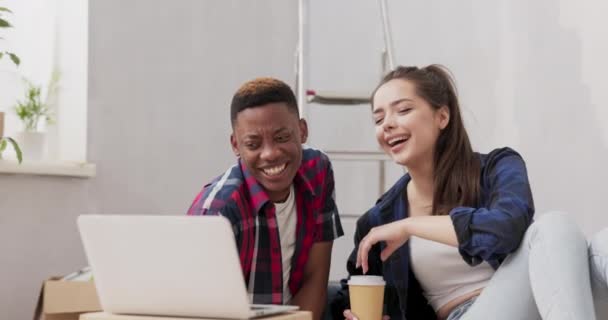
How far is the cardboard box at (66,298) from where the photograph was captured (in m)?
2.58

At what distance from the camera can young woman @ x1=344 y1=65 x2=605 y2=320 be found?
186 cm

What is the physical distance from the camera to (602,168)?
3195 millimetres

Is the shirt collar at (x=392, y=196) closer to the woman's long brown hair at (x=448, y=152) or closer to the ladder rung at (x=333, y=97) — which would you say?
the woman's long brown hair at (x=448, y=152)

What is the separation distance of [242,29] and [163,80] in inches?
17.5

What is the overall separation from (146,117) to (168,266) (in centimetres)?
194

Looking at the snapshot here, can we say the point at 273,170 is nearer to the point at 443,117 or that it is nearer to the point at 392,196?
the point at 392,196

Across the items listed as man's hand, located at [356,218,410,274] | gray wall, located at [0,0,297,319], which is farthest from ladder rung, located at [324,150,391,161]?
man's hand, located at [356,218,410,274]

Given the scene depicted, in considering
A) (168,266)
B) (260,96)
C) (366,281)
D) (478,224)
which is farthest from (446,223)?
(168,266)

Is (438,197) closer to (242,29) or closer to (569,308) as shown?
(569,308)

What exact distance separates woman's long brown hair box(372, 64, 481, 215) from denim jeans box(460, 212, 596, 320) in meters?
0.28

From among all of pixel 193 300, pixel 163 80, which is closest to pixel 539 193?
pixel 163 80

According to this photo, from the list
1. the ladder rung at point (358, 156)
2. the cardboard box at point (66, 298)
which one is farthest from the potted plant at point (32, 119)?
the ladder rung at point (358, 156)

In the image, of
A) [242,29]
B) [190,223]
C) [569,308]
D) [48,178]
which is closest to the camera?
[190,223]

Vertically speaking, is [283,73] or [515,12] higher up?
[515,12]
